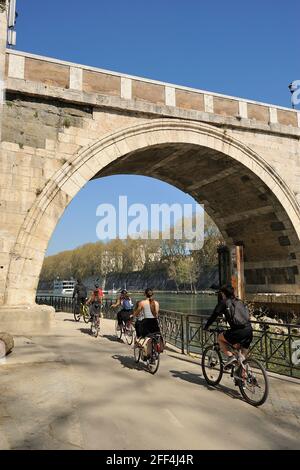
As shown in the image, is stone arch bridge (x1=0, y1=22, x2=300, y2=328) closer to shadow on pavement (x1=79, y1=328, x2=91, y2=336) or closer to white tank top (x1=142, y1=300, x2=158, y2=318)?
shadow on pavement (x1=79, y1=328, x2=91, y2=336)

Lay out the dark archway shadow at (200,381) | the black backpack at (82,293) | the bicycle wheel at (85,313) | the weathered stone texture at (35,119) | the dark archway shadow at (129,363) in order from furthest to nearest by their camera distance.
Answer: the black backpack at (82,293), the bicycle wheel at (85,313), the weathered stone texture at (35,119), the dark archway shadow at (129,363), the dark archway shadow at (200,381)

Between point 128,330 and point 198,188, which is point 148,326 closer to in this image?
point 128,330

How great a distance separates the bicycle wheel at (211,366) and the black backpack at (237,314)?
673mm

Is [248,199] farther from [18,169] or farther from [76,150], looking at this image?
[18,169]

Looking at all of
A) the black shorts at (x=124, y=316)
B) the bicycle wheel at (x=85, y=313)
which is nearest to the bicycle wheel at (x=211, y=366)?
the black shorts at (x=124, y=316)

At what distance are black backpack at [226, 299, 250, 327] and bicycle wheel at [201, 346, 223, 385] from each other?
2.21ft

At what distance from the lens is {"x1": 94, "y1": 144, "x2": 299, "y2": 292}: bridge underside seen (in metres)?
12.7

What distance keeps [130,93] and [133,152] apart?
5.75ft

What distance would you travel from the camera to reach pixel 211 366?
5.04 metres

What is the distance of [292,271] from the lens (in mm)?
14258

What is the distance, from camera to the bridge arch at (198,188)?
9023 mm

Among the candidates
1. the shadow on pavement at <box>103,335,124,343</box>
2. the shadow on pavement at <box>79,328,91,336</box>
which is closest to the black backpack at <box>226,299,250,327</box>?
the shadow on pavement at <box>103,335,124,343</box>

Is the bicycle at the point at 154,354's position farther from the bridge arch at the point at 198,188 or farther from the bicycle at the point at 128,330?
the bridge arch at the point at 198,188
